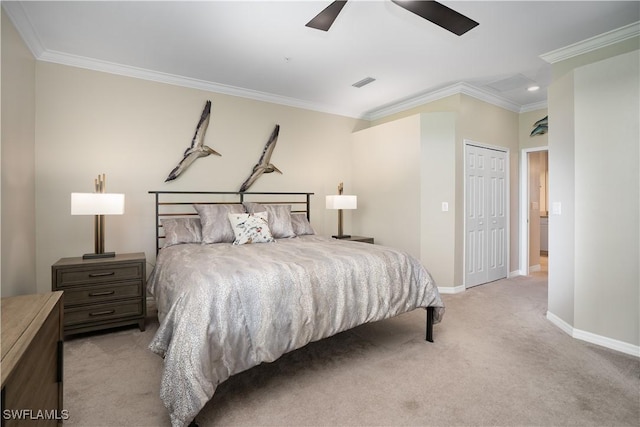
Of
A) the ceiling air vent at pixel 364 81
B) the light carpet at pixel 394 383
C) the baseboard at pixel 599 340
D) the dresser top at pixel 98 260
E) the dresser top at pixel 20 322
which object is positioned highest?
the ceiling air vent at pixel 364 81

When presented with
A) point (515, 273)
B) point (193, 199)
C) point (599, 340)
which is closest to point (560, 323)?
point (599, 340)

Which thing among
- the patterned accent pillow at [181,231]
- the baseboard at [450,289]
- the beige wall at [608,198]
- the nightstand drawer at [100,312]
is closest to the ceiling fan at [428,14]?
the beige wall at [608,198]

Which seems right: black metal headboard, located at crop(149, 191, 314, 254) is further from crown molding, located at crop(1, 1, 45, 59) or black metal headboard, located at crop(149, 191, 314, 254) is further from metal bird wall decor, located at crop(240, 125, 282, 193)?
crown molding, located at crop(1, 1, 45, 59)

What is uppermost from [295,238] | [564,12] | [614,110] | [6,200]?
[564,12]

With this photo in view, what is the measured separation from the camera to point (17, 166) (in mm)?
Result: 2709

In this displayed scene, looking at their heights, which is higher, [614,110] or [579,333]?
[614,110]

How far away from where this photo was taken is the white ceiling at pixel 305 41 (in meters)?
2.54

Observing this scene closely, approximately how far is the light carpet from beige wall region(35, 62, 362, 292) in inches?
47.1

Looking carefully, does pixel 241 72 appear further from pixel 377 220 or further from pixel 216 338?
pixel 216 338

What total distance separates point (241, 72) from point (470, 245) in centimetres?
370

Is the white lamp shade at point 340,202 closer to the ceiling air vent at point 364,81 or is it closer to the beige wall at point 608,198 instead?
the ceiling air vent at point 364,81

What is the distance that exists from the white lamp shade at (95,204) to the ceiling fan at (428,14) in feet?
7.59

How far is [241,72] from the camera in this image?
371 centimetres

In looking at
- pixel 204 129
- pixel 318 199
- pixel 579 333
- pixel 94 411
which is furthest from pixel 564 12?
pixel 94 411
